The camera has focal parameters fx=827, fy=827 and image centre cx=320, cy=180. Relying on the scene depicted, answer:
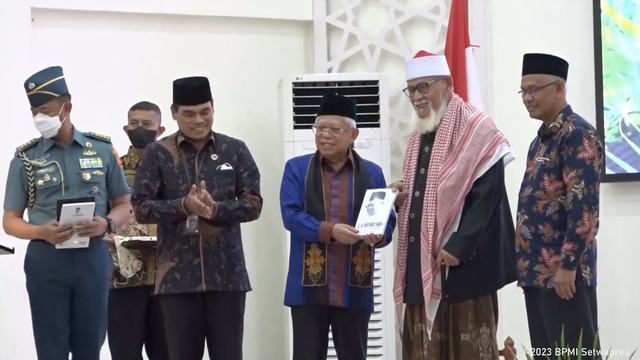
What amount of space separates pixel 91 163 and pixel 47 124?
0.23 meters

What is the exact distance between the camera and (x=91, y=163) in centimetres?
333

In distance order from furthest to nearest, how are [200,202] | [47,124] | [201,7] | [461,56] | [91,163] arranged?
[201,7]
[461,56]
[91,163]
[47,124]
[200,202]

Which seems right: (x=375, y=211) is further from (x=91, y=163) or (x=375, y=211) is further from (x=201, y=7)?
(x=201, y=7)

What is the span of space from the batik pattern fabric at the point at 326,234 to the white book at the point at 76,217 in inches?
30.2

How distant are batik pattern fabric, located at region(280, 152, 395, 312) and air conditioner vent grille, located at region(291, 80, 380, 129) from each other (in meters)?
1.49

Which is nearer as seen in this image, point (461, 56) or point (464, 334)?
point (464, 334)

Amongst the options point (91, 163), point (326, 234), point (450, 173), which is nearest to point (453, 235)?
point (450, 173)

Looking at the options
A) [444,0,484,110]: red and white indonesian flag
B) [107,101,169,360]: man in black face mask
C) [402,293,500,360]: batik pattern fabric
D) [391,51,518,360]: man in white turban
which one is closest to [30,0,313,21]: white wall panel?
[444,0,484,110]: red and white indonesian flag

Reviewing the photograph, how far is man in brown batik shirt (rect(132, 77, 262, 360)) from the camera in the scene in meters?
3.11

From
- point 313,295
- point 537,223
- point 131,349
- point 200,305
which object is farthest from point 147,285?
point 537,223

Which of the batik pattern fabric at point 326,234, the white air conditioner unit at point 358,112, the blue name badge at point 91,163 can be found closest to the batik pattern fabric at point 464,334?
the batik pattern fabric at point 326,234

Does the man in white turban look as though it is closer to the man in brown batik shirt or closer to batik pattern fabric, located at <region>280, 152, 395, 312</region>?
batik pattern fabric, located at <region>280, 152, 395, 312</region>

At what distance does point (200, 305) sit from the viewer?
3.18m

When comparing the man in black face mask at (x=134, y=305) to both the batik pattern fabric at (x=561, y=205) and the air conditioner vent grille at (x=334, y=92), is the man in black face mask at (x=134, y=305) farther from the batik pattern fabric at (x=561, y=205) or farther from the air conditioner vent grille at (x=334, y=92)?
the batik pattern fabric at (x=561, y=205)
